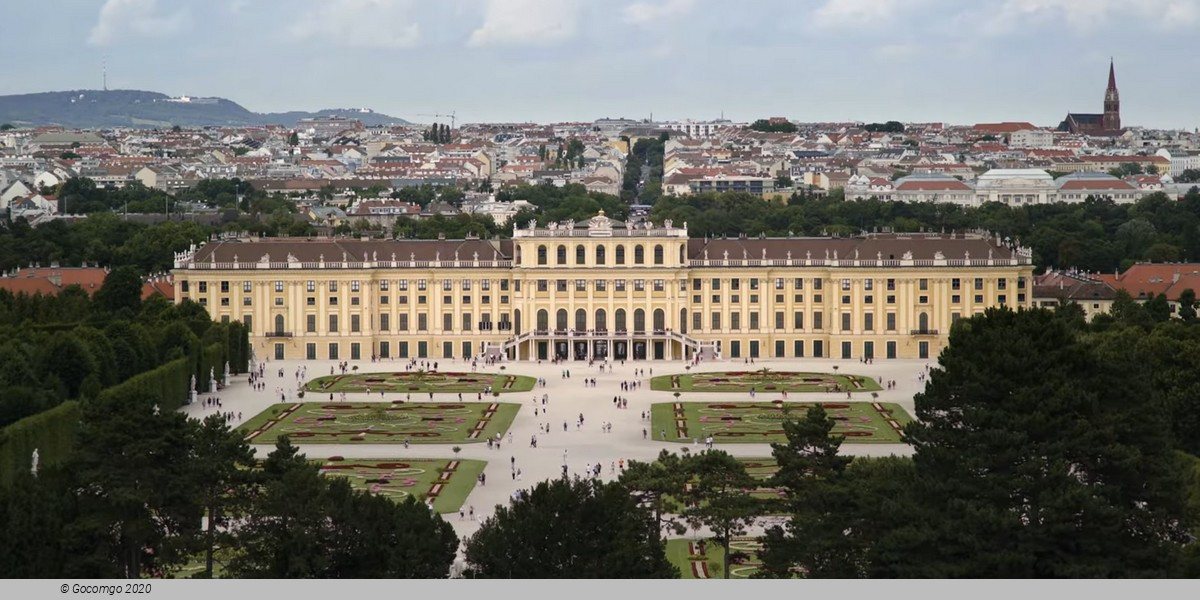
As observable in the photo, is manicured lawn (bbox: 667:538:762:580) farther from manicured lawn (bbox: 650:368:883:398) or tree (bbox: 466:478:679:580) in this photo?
manicured lawn (bbox: 650:368:883:398)

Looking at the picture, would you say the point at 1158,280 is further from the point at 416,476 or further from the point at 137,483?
the point at 137,483

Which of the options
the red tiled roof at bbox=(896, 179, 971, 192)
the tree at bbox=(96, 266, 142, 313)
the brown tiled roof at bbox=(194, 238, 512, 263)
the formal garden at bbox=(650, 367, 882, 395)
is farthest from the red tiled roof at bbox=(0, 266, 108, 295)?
the red tiled roof at bbox=(896, 179, 971, 192)

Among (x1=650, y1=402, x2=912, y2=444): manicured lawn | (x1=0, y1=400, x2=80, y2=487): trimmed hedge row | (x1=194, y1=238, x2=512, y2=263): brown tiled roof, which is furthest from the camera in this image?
(x1=194, y1=238, x2=512, y2=263): brown tiled roof

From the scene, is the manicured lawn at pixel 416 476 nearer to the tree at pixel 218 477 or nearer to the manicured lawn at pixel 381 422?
the manicured lawn at pixel 381 422

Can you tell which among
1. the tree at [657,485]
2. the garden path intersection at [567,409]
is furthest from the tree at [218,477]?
the tree at [657,485]

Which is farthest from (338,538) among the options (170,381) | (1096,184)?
(1096,184)

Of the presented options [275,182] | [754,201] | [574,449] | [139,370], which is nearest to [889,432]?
[574,449]
